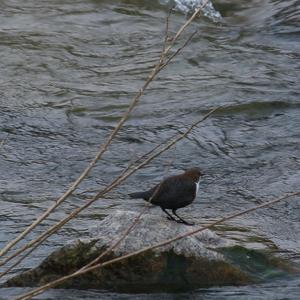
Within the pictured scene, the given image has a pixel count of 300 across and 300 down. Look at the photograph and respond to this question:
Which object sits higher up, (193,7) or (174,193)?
(174,193)

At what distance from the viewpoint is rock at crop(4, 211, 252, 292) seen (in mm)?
4852

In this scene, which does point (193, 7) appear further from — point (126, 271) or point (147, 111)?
point (126, 271)

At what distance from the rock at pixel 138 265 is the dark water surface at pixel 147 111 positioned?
0.08 meters

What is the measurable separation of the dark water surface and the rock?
8 cm

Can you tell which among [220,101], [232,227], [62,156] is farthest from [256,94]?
[232,227]

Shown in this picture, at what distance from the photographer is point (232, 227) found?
20.1 ft

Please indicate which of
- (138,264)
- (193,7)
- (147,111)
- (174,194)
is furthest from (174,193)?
(193,7)

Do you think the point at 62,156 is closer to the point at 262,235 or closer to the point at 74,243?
the point at 262,235

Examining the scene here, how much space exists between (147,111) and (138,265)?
12.8 ft

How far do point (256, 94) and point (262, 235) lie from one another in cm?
310

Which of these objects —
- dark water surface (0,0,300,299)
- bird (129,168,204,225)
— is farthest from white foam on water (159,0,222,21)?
bird (129,168,204,225)

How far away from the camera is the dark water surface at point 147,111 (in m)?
6.30

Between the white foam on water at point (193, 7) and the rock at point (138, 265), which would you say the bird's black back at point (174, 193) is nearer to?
the rock at point (138, 265)

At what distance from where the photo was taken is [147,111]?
28.4ft
